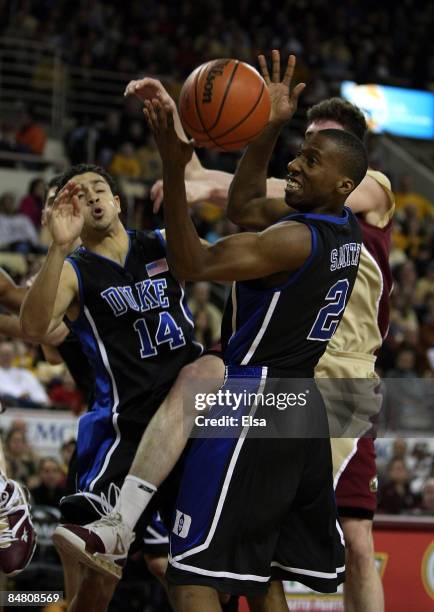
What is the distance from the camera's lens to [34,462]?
28.5 feet

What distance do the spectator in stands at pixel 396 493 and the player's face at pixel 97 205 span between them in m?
4.52

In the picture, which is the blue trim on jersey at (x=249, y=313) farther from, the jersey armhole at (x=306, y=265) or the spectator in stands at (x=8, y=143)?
the spectator in stands at (x=8, y=143)

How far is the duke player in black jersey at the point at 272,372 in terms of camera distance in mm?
3857

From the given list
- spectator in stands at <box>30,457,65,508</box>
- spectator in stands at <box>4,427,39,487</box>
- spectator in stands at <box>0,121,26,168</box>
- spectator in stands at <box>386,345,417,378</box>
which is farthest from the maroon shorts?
spectator in stands at <box>0,121,26,168</box>

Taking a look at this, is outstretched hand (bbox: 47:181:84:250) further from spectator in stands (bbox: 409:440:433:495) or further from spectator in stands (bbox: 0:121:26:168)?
spectator in stands (bbox: 0:121:26:168)

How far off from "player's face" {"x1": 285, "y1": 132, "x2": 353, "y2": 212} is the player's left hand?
0.63 m

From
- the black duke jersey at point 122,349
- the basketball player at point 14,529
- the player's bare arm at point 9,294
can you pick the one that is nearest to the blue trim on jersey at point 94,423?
the black duke jersey at point 122,349

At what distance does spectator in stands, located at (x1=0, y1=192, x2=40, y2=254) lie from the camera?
515 inches

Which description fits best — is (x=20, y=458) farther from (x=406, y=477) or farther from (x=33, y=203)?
(x=33, y=203)

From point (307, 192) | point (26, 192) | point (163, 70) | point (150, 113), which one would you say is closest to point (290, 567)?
point (307, 192)

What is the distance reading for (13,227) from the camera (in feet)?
43.1

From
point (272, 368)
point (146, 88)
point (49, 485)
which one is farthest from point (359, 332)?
point (49, 485)

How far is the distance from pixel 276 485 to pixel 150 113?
149 cm

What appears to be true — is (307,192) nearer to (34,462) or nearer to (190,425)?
(190,425)
